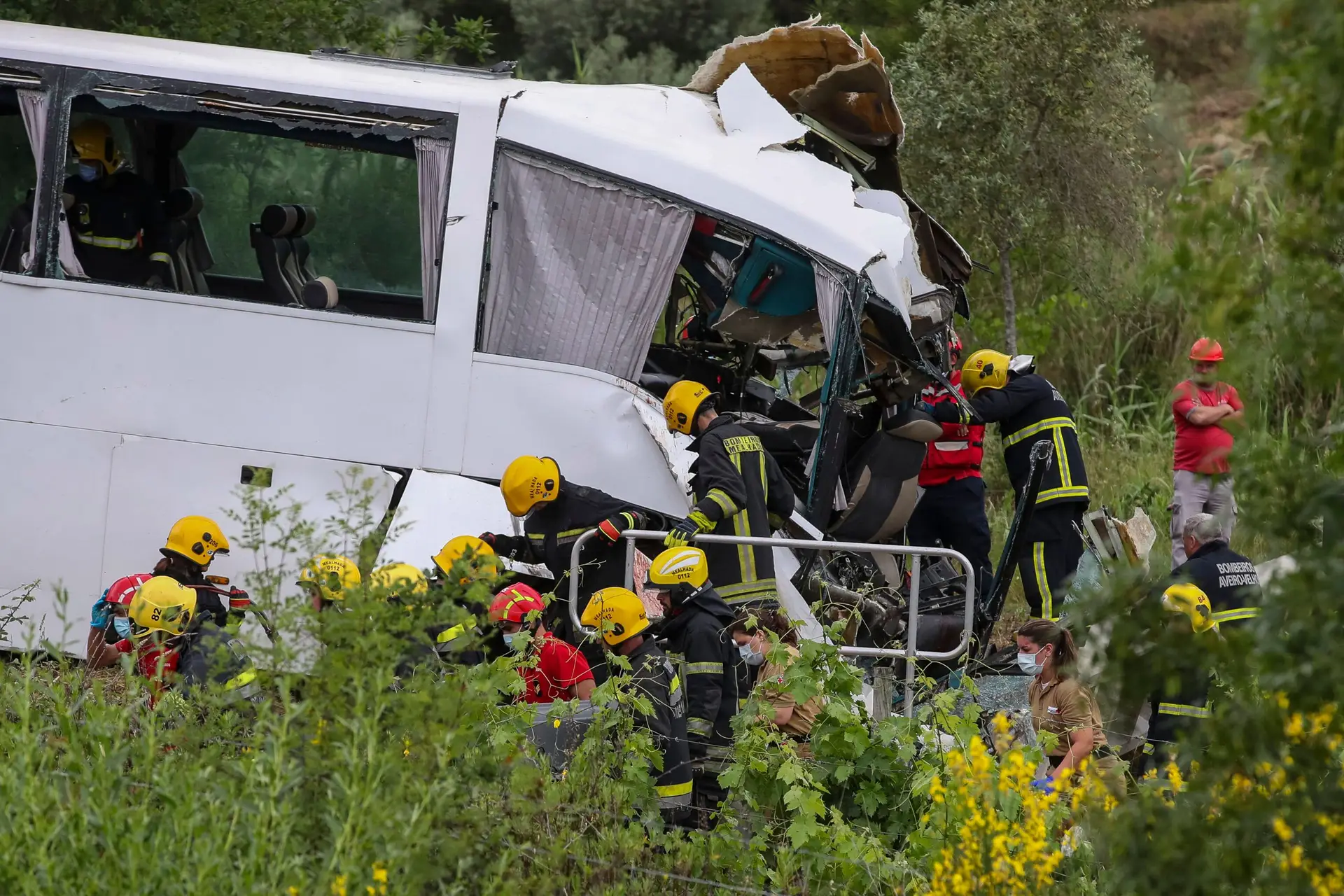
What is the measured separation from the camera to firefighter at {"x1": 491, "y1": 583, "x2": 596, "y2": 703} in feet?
19.9

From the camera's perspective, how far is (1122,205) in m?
11.9

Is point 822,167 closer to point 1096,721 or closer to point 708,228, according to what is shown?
point 708,228

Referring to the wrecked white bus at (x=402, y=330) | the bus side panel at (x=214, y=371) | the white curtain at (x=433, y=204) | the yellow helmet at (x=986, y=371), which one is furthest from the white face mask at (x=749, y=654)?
the yellow helmet at (x=986, y=371)

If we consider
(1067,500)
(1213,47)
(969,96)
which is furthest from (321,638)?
(1213,47)

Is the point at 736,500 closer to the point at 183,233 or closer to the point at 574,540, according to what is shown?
the point at 574,540

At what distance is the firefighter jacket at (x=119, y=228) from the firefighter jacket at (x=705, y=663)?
3.03m

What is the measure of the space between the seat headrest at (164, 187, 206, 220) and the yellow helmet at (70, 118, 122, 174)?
47 centimetres

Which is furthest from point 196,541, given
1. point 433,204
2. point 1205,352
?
point 1205,352

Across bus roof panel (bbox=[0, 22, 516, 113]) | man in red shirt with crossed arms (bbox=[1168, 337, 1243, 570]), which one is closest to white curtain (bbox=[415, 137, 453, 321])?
bus roof panel (bbox=[0, 22, 516, 113])

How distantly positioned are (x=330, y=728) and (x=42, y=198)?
157 inches

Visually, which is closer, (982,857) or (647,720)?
(982,857)

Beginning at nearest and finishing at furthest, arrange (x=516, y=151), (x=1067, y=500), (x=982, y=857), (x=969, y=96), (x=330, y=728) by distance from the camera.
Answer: (x=330, y=728), (x=982, y=857), (x=516, y=151), (x=1067, y=500), (x=969, y=96)

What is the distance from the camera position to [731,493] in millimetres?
6766

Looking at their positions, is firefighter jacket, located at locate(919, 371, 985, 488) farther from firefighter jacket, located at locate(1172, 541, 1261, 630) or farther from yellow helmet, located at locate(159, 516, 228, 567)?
yellow helmet, located at locate(159, 516, 228, 567)
